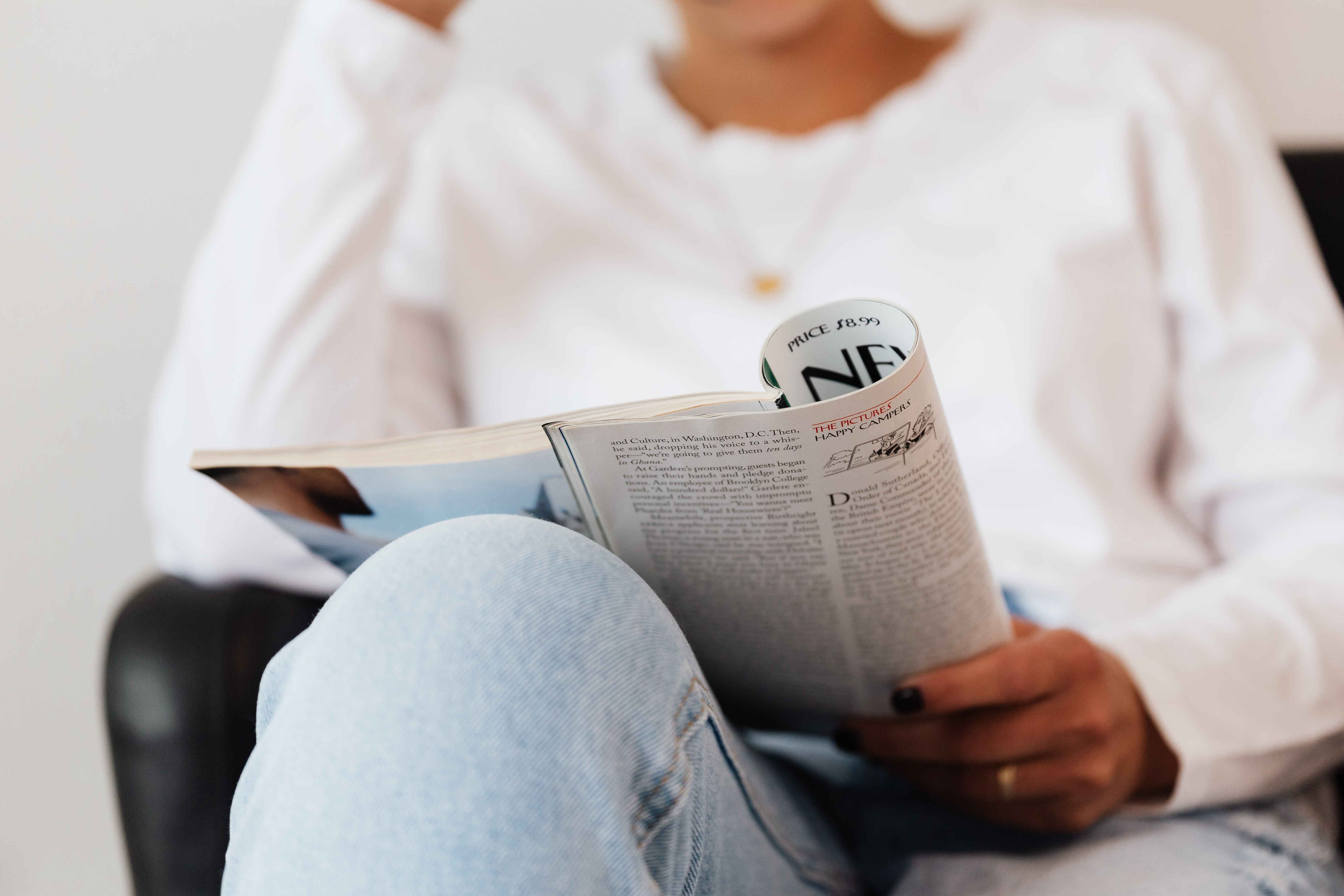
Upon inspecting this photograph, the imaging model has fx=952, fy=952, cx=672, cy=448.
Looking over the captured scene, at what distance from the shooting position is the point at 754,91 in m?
0.92

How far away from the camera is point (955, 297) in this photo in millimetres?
774

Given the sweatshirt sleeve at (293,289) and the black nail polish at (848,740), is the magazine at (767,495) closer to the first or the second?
the black nail polish at (848,740)

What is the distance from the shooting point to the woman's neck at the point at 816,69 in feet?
2.90

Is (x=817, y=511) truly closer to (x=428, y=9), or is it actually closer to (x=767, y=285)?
(x=767, y=285)

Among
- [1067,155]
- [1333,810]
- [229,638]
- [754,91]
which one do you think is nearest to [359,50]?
[754,91]

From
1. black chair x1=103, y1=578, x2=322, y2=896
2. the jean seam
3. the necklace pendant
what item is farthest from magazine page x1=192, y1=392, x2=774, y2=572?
the necklace pendant

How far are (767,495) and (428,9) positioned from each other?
60 cm

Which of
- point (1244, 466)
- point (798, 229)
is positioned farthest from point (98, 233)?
point (1244, 466)

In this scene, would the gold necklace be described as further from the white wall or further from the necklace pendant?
the white wall

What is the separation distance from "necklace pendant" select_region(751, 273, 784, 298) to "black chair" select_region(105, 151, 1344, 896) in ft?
1.54

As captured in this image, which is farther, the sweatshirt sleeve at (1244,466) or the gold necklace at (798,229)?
the gold necklace at (798,229)

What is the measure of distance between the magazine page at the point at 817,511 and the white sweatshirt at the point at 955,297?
0.80 feet

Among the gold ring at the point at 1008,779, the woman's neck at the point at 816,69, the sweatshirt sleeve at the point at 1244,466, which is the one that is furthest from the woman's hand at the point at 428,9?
the gold ring at the point at 1008,779

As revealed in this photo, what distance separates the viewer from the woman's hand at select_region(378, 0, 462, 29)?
2.52ft
